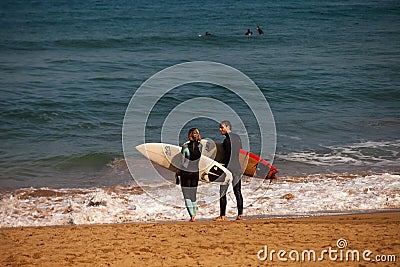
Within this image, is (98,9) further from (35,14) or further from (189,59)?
(189,59)

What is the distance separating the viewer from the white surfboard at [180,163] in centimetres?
945

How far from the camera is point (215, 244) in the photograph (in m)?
7.47

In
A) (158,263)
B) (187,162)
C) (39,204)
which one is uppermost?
(187,162)

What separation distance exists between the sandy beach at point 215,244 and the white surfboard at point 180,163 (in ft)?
3.16

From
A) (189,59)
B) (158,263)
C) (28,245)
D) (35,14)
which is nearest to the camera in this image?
(158,263)

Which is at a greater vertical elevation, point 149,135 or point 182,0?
point 182,0

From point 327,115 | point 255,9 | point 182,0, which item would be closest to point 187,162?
point 327,115

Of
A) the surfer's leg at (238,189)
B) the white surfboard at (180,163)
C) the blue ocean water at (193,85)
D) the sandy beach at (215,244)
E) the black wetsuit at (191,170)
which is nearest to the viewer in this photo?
the sandy beach at (215,244)

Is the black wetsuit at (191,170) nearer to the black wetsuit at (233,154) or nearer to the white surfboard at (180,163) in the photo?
the white surfboard at (180,163)

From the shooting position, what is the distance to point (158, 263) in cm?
693

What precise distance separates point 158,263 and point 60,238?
1.99 m

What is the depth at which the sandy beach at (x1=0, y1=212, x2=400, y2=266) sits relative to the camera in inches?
273

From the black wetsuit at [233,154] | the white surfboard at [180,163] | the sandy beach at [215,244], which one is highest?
the black wetsuit at [233,154]

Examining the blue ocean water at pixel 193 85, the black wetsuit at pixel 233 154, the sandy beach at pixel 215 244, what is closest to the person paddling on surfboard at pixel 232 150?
the black wetsuit at pixel 233 154
